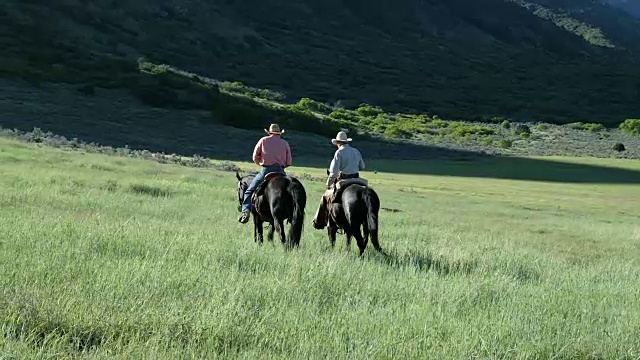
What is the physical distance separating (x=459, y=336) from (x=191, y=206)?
12.8m

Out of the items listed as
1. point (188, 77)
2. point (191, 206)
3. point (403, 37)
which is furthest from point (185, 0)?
point (191, 206)

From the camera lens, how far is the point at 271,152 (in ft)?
44.0

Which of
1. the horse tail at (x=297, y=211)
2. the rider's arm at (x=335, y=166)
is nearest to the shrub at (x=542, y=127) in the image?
the rider's arm at (x=335, y=166)

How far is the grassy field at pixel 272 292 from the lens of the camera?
5.89 metres

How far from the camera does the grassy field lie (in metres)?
5.89

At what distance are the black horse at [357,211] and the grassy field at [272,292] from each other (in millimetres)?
358

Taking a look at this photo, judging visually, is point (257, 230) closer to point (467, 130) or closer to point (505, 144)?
point (505, 144)

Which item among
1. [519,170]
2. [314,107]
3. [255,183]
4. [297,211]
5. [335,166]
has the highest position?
[314,107]

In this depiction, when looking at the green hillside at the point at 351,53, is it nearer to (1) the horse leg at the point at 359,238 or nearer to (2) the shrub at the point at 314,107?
(2) the shrub at the point at 314,107

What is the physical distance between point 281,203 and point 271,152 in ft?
3.96

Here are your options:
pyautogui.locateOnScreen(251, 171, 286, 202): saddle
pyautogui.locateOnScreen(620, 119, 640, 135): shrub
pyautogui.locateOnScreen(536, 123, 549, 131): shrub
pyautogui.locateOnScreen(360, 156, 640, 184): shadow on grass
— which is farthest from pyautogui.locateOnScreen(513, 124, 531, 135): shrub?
pyautogui.locateOnScreen(251, 171, 286, 202): saddle

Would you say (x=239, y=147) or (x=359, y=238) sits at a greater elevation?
(x=239, y=147)

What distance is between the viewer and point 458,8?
173 meters

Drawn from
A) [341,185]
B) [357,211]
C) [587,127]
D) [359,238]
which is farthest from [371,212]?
[587,127]
